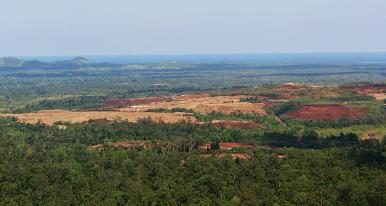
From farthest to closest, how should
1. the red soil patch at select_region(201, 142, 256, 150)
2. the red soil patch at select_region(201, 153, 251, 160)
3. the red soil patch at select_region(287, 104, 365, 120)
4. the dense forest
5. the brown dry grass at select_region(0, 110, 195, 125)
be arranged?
the red soil patch at select_region(287, 104, 365, 120)
the brown dry grass at select_region(0, 110, 195, 125)
the red soil patch at select_region(201, 142, 256, 150)
the red soil patch at select_region(201, 153, 251, 160)
the dense forest

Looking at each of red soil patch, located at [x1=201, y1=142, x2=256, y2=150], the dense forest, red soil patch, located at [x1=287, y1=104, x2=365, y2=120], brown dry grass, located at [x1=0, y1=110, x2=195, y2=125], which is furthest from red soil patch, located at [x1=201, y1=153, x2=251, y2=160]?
red soil patch, located at [x1=287, y1=104, x2=365, y2=120]

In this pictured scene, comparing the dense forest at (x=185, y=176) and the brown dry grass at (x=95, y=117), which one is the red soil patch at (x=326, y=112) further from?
the dense forest at (x=185, y=176)

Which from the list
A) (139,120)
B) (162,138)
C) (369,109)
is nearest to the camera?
(162,138)

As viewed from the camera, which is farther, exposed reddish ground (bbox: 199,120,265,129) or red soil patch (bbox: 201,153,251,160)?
exposed reddish ground (bbox: 199,120,265,129)

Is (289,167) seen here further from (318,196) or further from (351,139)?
(351,139)

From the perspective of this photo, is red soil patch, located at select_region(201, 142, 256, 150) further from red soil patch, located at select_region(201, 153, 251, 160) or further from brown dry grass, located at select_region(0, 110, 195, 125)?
brown dry grass, located at select_region(0, 110, 195, 125)

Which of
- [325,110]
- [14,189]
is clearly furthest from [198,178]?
[325,110]

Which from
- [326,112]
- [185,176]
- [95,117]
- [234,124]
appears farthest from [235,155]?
[95,117]

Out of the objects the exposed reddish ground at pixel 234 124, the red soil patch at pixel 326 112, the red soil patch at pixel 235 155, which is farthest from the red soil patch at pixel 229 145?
the red soil patch at pixel 326 112
